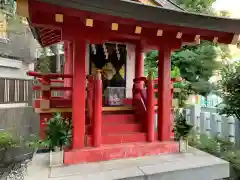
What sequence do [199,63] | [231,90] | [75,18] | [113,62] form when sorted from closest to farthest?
[75,18] < [113,62] < [231,90] < [199,63]

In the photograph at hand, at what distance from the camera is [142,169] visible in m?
3.27

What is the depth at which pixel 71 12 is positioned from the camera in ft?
9.36

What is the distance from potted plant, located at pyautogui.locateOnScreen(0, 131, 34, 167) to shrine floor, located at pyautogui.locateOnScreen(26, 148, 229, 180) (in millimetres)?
2908

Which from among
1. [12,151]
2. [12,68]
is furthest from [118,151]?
[12,68]

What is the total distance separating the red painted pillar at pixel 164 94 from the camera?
409 centimetres

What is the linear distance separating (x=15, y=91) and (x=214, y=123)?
7215mm

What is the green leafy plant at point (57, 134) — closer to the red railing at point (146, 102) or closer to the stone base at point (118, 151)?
the stone base at point (118, 151)

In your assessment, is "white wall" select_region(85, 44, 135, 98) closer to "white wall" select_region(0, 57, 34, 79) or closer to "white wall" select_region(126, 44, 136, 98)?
"white wall" select_region(126, 44, 136, 98)

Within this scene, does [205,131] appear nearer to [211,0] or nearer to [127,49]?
[127,49]

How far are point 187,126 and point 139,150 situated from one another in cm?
105

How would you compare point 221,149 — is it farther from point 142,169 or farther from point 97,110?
point 97,110

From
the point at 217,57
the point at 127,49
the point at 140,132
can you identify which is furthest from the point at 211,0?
the point at 140,132

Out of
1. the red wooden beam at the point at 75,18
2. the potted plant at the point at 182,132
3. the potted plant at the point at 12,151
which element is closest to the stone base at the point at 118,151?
the potted plant at the point at 182,132

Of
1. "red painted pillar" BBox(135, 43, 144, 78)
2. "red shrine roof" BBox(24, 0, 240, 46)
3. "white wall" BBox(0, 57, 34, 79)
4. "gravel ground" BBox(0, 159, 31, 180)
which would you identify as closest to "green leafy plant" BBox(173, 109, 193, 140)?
"red painted pillar" BBox(135, 43, 144, 78)
